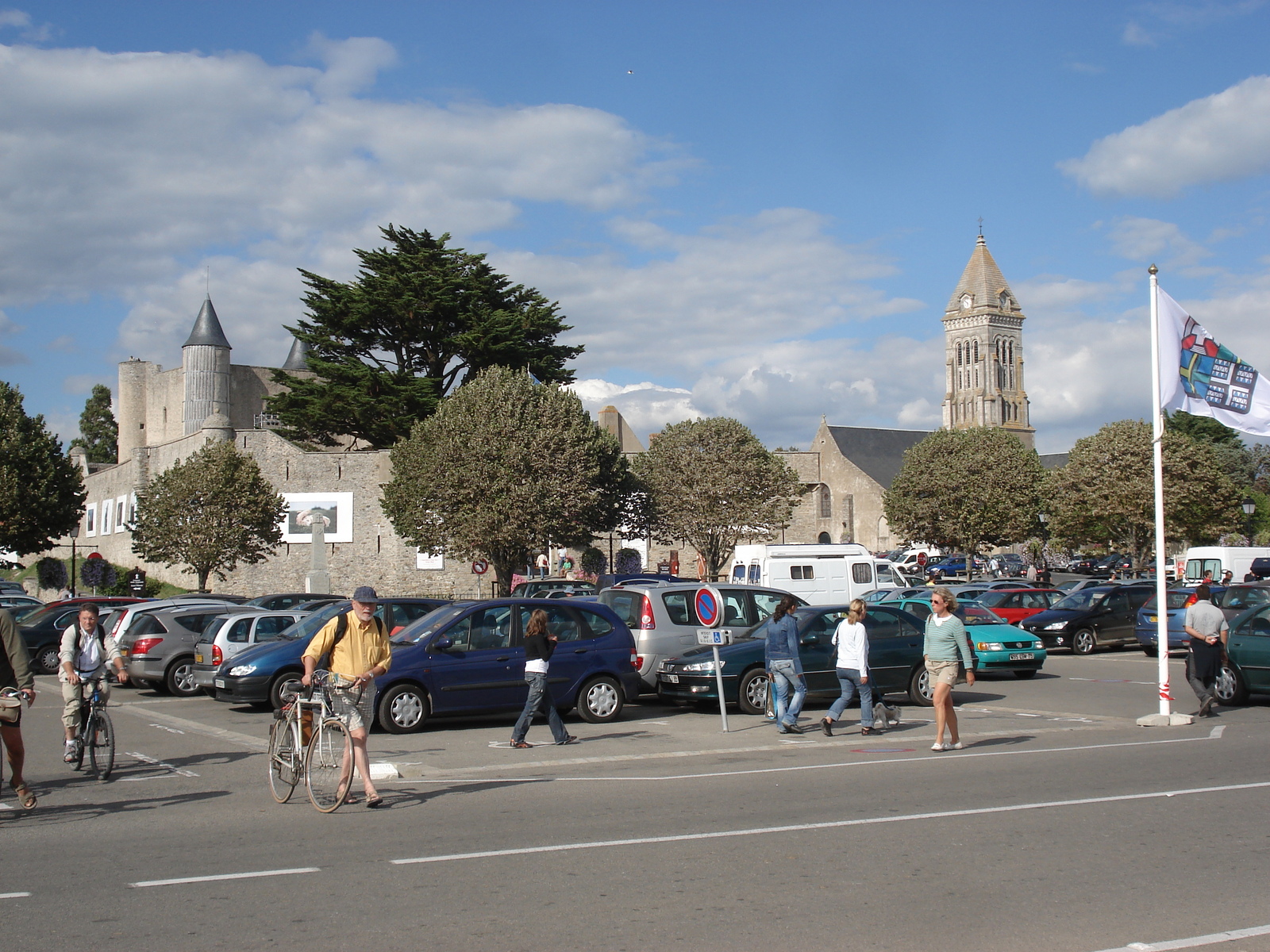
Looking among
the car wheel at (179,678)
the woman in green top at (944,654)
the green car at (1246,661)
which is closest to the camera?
the woman in green top at (944,654)

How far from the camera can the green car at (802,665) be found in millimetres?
15398

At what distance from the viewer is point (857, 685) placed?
530 inches

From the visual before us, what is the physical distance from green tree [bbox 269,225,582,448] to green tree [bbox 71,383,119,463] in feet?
164

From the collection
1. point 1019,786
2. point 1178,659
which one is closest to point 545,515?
point 1178,659

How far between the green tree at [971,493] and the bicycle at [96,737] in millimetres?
55493

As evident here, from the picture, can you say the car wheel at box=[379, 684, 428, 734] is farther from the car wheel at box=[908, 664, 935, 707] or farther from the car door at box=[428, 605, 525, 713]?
the car wheel at box=[908, 664, 935, 707]

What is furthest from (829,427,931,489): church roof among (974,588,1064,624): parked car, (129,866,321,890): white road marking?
(129,866,321,890): white road marking

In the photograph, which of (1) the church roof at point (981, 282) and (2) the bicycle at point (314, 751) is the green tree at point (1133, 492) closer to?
(2) the bicycle at point (314, 751)

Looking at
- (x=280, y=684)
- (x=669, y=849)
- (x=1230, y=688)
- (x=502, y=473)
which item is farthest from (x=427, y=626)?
(x=502, y=473)

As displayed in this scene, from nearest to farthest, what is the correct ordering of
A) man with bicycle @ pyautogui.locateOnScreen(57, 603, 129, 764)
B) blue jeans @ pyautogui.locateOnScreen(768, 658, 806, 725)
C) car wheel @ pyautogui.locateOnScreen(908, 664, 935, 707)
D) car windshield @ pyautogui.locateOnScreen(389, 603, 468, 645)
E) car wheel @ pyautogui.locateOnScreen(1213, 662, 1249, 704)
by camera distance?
1. man with bicycle @ pyautogui.locateOnScreen(57, 603, 129, 764)
2. blue jeans @ pyautogui.locateOnScreen(768, 658, 806, 725)
3. car windshield @ pyautogui.locateOnScreen(389, 603, 468, 645)
4. car wheel @ pyautogui.locateOnScreen(1213, 662, 1249, 704)
5. car wheel @ pyautogui.locateOnScreen(908, 664, 935, 707)

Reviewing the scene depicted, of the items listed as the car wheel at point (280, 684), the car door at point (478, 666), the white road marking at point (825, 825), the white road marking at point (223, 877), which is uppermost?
the car door at point (478, 666)

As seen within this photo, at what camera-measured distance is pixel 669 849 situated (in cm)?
750

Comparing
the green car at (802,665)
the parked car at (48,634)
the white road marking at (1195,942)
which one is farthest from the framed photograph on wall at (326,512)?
the white road marking at (1195,942)

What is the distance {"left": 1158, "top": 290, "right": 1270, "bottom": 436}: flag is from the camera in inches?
560
